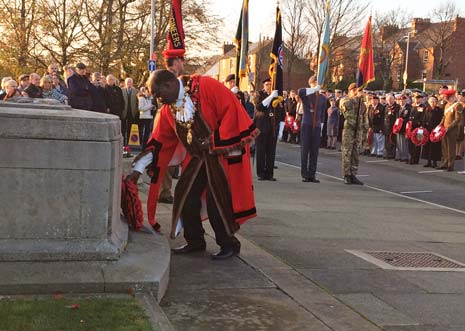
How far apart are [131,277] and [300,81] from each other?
72.0 m

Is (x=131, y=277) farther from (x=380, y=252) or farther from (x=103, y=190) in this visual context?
(x=380, y=252)

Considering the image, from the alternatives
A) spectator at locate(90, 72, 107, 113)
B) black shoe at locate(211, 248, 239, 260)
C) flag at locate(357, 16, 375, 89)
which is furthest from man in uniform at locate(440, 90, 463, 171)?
black shoe at locate(211, 248, 239, 260)

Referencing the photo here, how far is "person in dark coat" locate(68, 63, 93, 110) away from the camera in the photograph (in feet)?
46.3

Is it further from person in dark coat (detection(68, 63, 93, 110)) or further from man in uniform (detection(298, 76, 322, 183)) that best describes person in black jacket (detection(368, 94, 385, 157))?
person in dark coat (detection(68, 63, 93, 110))

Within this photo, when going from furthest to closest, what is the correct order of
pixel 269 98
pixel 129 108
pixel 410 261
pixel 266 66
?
pixel 266 66 < pixel 129 108 < pixel 269 98 < pixel 410 261

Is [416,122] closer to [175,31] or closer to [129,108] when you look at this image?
[175,31]

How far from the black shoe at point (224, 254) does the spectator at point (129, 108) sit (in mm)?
11645

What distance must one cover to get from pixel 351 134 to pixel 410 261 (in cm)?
683

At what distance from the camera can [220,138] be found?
5488 mm

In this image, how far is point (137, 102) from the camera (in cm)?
1722

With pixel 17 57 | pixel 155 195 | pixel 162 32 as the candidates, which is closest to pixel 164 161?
pixel 155 195

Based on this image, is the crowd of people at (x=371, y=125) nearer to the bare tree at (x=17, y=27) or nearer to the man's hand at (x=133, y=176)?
the man's hand at (x=133, y=176)

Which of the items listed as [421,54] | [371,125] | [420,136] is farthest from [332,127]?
[421,54]

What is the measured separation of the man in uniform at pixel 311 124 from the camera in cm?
1290
